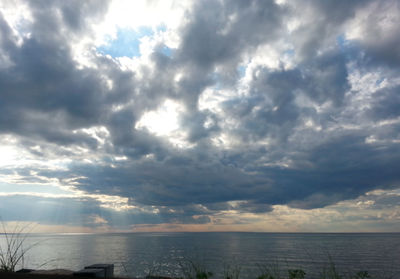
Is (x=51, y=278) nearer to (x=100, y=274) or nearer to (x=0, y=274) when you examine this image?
(x=100, y=274)

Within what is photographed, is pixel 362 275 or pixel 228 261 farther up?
pixel 362 275

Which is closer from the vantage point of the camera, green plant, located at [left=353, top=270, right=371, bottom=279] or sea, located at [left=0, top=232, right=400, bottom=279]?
green plant, located at [left=353, top=270, right=371, bottom=279]

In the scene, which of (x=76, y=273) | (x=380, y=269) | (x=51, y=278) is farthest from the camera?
(x=380, y=269)

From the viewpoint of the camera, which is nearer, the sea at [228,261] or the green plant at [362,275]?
the green plant at [362,275]

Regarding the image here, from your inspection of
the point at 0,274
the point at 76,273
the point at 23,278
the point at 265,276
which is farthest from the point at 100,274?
the point at 265,276

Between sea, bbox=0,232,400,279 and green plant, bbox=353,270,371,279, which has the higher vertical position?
green plant, bbox=353,270,371,279

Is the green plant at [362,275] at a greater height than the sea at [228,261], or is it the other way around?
the green plant at [362,275]

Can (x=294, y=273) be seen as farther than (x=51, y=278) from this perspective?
No

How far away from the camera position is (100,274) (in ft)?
29.5

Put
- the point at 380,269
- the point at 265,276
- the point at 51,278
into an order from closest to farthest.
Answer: the point at 265,276 → the point at 51,278 → the point at 380,269

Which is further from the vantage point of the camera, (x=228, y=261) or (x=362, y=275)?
(x=228, y=261)

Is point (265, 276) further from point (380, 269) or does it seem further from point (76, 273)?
point (380, 269)

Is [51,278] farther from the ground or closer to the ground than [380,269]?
farther from the ground

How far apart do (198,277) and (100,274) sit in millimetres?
3701
